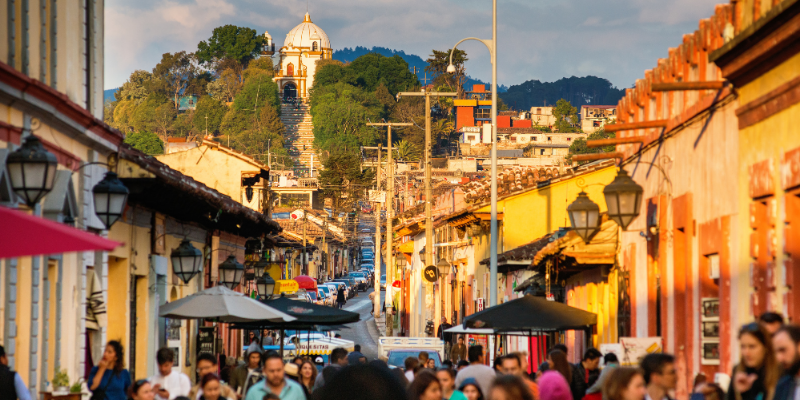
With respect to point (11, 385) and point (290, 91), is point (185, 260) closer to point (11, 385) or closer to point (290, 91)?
point (11, 385)

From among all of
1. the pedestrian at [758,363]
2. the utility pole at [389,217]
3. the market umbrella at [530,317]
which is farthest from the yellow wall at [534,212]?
the pedestrian at [758,363]

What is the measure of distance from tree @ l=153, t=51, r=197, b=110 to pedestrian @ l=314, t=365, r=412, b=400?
18439 centimetres

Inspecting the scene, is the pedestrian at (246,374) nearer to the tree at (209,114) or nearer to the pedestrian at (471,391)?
the pedestrian at (471,391)

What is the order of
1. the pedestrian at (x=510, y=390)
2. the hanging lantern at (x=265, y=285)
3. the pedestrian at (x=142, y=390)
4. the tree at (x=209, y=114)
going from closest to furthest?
the pedestrian at (x=510, y=390), the pedestrian at (x=142, y=390), the hanging lantern at (x=265, y=285), the tree at (x=209, y=114)

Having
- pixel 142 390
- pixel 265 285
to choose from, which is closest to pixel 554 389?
pixel 142 390

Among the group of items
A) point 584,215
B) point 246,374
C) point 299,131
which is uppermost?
point 299,131

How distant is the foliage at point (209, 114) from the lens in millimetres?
170875

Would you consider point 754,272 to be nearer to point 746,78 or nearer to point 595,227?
point 746,78

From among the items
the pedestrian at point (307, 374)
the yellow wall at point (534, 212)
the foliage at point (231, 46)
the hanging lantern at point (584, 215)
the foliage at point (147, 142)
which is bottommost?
the pedestrian at point (307, 374)

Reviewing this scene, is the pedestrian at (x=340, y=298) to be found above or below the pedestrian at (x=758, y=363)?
below

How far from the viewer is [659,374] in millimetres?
8164

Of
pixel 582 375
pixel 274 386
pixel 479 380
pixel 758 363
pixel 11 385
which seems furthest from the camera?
pixel 582 375

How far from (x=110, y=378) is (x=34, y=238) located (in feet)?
20.7

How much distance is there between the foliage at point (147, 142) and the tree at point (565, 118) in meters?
54.5
